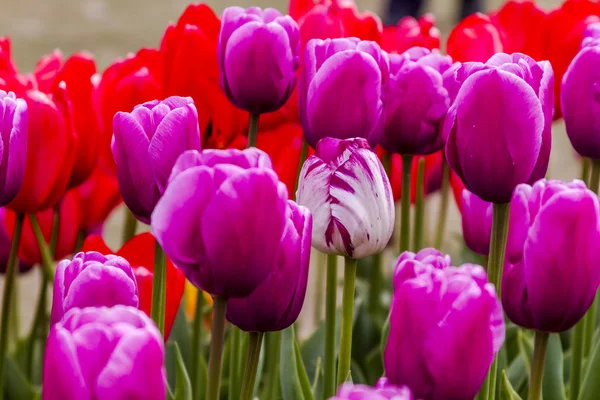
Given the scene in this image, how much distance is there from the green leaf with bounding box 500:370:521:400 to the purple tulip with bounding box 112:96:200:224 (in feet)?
0.69

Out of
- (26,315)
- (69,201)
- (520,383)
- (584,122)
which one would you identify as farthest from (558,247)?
(26,315)

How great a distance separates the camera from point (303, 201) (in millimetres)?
506

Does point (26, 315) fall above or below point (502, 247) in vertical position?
below

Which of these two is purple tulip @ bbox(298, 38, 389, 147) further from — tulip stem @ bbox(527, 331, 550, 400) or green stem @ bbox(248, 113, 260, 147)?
tulip stem @ bbox(527, 331, 550, 400)

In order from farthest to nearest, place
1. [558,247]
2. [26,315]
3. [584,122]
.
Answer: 1. [26,315]
2. [584,122]
3. [558,247]

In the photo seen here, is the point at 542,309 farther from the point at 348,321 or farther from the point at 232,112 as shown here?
the point at 232,112

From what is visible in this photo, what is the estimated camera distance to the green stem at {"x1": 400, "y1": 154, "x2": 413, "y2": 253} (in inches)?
26.3

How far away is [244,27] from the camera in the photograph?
0.61 metres

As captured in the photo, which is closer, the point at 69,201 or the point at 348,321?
the point at 348,321

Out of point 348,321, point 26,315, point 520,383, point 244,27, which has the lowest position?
point 26,315

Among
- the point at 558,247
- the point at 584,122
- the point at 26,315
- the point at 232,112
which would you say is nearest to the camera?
the point at 558,247

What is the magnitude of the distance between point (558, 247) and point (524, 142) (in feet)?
0.25

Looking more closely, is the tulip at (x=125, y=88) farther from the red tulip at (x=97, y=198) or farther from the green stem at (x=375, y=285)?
the green stem at (x=375, y=285)

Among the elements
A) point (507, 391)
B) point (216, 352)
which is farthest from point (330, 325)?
point (216, 352)
